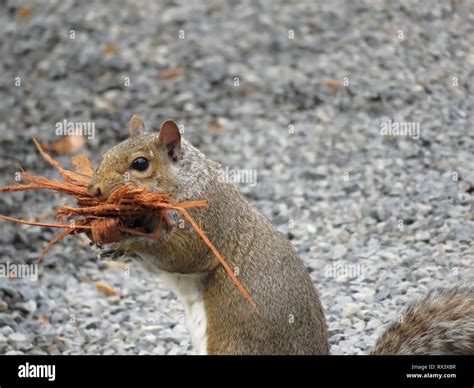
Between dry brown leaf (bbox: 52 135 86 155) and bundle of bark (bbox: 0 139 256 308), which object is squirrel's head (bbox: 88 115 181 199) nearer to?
bundle of bark (bbox: 0 139 256 308)

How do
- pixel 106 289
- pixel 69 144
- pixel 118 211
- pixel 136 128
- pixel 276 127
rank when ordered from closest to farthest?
1. pixel 118 211
2. pixel 136 128
3. pixel 106 289
4. pixel 69 144
5. pixel 276 127

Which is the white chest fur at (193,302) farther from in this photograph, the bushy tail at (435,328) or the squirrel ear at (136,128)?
the bushy tail at (435,328)

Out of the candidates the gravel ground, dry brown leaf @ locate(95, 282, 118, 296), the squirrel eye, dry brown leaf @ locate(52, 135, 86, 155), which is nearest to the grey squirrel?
the squirrel eye

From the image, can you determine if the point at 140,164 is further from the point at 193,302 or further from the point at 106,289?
the point at 106,289

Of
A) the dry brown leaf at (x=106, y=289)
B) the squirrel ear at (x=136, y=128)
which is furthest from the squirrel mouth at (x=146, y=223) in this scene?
the dry brown leaf at (x=106, y=289)

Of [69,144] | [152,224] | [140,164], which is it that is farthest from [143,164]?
[69,144]

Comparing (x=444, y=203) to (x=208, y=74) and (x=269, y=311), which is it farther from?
(x=208, y=74)

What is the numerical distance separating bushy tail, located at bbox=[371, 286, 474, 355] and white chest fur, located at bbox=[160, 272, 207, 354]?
771mm

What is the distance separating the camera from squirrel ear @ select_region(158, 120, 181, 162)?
3.71 meters

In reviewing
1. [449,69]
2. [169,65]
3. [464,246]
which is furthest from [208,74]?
[464,246]

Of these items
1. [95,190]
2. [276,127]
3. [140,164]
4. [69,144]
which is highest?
[276,127]

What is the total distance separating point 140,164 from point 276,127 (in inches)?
145

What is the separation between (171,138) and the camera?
12.3ft
